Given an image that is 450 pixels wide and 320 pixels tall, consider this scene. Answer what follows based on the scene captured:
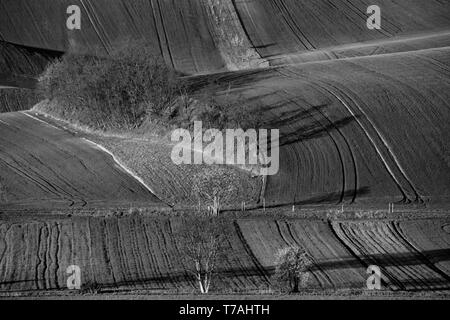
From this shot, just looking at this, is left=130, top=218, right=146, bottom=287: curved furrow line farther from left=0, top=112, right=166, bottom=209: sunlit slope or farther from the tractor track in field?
the tractor track in field

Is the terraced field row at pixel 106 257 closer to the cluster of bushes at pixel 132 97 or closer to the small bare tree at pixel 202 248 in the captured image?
the small bare tree at pixel 202 248

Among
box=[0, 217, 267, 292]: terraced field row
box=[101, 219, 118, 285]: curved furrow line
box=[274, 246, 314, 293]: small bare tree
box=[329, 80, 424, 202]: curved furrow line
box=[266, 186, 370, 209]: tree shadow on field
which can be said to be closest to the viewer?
box=[274, 246, 314, 293]: small bare tree

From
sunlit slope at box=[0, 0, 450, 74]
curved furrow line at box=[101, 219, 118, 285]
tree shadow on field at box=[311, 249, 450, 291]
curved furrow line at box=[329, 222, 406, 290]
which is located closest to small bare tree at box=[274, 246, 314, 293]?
tree shadow on field at box=[311, 249, 450, 291]

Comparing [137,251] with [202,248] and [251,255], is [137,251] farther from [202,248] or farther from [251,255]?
[251,255]

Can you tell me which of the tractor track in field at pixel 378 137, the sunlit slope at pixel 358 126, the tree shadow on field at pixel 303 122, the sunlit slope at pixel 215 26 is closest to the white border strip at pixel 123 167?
the sunlit slope at pixel 358 126

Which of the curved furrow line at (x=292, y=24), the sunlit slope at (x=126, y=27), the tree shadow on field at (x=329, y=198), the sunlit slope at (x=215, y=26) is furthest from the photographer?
the sunlit slope at (x=126, y=27)

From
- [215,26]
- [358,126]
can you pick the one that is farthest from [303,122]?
[215,26]

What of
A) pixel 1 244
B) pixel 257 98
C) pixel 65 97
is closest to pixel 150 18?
pixel 65 97
